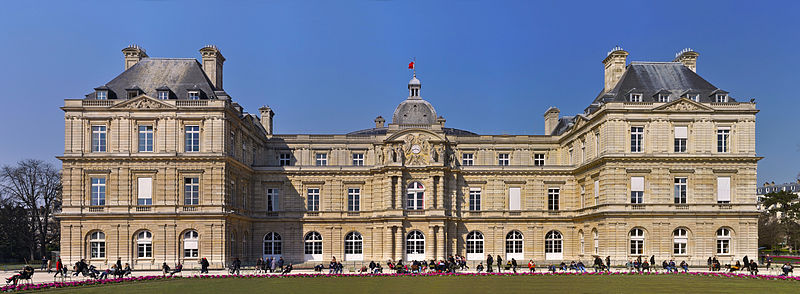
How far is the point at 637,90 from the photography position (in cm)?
5075

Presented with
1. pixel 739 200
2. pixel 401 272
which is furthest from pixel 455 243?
pixel 739 200

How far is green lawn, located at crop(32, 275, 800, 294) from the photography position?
30.0 metres

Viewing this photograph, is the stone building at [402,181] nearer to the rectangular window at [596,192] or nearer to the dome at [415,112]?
the rectangular window at [596,192]

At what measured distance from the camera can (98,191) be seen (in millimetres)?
46844

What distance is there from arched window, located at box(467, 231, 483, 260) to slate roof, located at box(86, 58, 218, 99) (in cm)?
2190

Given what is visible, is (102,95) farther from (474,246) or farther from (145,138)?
(474,246)

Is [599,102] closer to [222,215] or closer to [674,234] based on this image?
[674,234]

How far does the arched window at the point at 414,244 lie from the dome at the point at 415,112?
14.1 m

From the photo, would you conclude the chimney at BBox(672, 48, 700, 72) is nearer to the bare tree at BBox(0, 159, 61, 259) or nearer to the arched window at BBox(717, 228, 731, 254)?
the arched window at BBox(717, 228, 731, 254)

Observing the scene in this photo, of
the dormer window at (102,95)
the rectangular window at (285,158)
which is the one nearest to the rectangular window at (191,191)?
the dormer window at (102,95)

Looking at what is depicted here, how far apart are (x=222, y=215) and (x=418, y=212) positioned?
49.4ft

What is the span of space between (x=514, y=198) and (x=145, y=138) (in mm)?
27477

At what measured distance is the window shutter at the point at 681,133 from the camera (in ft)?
163

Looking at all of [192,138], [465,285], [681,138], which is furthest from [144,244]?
[681,138]
